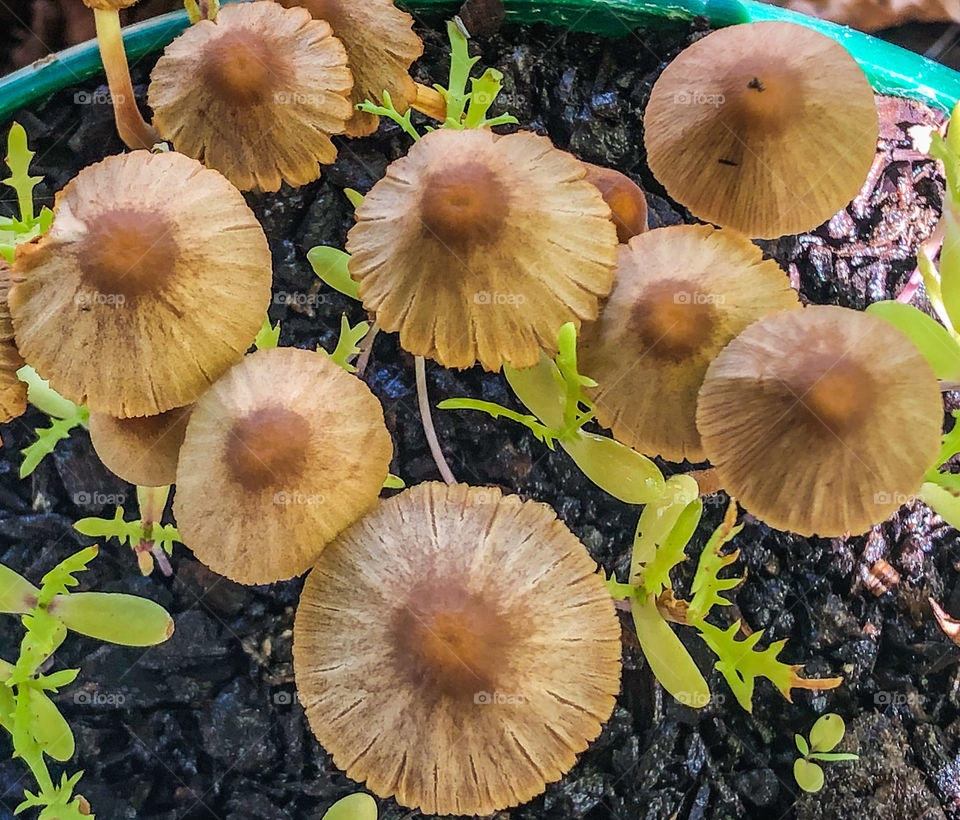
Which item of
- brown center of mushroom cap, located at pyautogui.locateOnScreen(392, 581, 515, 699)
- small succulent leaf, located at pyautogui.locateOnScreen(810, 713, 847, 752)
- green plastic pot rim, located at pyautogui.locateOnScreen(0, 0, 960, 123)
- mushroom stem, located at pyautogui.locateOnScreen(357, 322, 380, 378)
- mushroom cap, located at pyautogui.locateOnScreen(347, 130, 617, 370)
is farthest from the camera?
green plastic pot rim, located at pyautogui.locateOnScreen(0, 0, 960, 123)

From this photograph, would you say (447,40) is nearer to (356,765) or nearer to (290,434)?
(290,434)

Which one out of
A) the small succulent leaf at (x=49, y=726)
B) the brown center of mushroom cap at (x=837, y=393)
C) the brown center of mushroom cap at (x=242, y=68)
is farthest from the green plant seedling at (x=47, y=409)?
the brown center of mushroom cap at (x=837, y=393)

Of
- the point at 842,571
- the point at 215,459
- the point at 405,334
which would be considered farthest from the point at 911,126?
the point at 215,459

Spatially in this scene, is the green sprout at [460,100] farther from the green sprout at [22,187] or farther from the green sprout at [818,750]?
the green sprout at [818,750]

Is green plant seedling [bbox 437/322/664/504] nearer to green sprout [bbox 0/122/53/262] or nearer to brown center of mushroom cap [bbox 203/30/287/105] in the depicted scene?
brown center of mushroom cap [bbox 203/30/287/105]

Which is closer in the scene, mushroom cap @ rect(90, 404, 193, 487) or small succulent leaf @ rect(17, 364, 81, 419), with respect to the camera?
mushroom cap @ rect(90, 404, 193, 487)

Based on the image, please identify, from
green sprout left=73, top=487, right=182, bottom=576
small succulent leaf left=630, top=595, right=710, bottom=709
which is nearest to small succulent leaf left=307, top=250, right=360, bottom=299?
green sprout left=73, top=487, right=182, bottom=576
